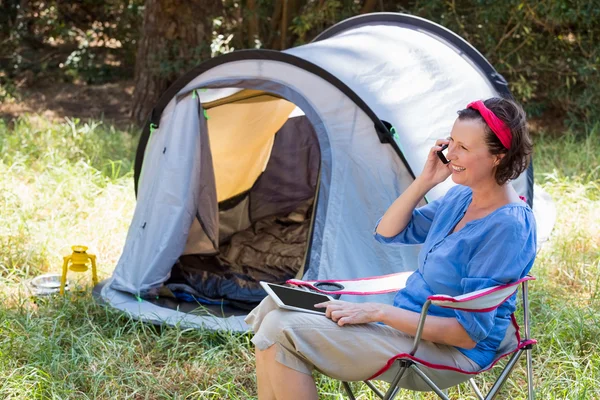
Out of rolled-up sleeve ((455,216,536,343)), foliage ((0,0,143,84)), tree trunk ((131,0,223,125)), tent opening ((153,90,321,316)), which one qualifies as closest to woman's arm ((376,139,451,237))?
rolled-up sleeve ((455,216,536,343))

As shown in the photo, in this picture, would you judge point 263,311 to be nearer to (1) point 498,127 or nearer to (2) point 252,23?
(1) point 498,127

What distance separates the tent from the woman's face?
1.01m

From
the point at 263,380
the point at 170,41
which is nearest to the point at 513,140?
the point at 263,380

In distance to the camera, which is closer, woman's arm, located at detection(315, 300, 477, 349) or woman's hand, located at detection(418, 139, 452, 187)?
woman's arm, located at detection(315, 300, 477, 349)

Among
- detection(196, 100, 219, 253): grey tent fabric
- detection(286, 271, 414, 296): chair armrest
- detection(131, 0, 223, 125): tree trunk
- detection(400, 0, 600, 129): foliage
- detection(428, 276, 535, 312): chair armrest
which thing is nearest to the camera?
detection(428, 276, 535, 312): chair armrest

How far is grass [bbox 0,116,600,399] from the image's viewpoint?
108 inches

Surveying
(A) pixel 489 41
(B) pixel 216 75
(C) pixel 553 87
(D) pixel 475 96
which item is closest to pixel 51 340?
(B) pixel 216 75

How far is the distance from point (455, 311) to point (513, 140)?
48 cm

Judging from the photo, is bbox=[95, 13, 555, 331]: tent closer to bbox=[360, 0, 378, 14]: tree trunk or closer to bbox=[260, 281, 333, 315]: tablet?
bbox=[260, 281, 333, 315]: tablet

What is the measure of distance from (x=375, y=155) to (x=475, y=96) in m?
0.92

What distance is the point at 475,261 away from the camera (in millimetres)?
2021

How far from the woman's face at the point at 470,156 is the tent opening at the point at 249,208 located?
1.23 meters

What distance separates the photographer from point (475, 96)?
382 centimetres

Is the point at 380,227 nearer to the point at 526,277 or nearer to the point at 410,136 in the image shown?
the point at 526,277
